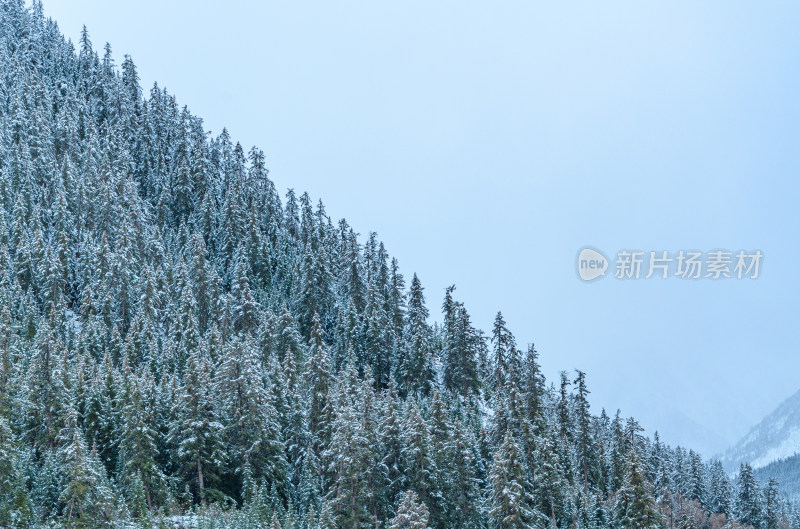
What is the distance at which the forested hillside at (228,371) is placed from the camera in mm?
49781

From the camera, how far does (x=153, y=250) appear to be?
9512cm
